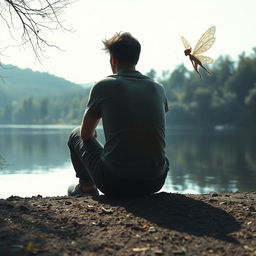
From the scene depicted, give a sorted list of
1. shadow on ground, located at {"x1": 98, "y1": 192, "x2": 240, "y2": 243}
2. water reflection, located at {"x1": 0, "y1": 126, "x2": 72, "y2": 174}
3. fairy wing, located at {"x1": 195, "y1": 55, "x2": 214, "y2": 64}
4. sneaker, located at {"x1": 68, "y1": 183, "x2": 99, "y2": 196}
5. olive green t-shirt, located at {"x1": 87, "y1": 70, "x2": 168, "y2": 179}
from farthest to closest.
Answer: water reflection, located at {"x1": 0, "y1": 126, "x2": 72, "y2": 174}, fairy wing, located at {"x1": 195, "y1": 55, "x2": 214, "y2": 64}, sneaker, located at {"x1": 68, "y1": 183, "x2": 99, "y2": 196}, olive green t-shirt, located at {"x1": 87, "y1": 70, "x2": 168, "y2": 179}, shadow on ground, located at {"x1": 98, "y1": 192, "x2": 240, "y2": 243}

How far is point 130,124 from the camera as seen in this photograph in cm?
382

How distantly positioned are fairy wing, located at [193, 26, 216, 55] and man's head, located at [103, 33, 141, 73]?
1.00 meters

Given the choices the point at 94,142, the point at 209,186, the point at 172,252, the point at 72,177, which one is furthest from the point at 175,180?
the point at 172,252

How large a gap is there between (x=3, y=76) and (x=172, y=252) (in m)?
4.47

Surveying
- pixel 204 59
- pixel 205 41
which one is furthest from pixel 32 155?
pixel 205 41

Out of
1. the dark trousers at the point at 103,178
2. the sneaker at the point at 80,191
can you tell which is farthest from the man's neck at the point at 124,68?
the sneaker at the point at 80,191

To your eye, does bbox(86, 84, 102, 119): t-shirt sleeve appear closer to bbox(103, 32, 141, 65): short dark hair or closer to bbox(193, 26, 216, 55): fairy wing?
bbox(103, 32, 141, 65): short dark hair

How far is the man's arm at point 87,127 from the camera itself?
13.2 ft

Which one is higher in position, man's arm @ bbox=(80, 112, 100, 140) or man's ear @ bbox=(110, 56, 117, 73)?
man's ear @ bbox=(110, 56, 117, 73)

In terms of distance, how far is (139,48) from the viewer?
399 cm

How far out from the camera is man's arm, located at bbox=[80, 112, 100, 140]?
403 cm

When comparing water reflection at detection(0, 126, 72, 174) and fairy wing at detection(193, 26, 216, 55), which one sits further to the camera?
water reflection at detection(0, 126, 72, 174)

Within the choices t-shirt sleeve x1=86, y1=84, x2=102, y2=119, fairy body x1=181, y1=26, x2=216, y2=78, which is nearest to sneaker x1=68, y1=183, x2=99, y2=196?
t-shirt sleeve x1=86, y1=84, x2=102, y2=119

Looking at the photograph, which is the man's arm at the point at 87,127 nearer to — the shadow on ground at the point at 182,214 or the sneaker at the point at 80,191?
the shadow on ground at the point at 182,214
